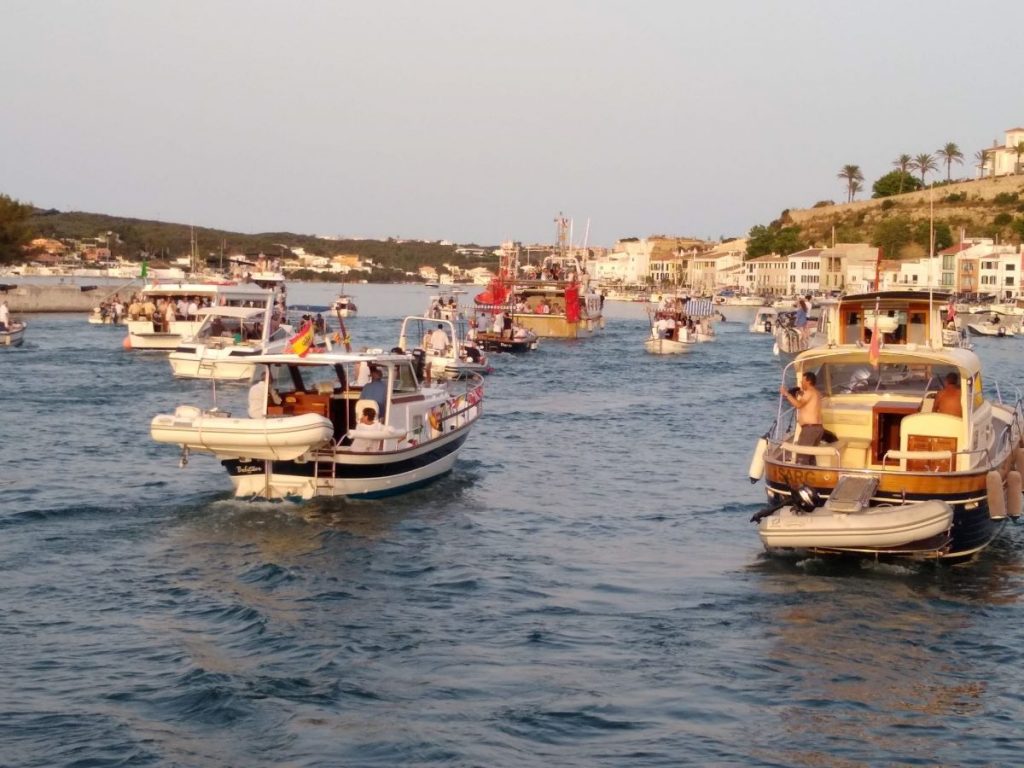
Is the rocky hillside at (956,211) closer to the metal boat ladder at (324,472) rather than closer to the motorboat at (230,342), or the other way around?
the motorboat at (230,342)

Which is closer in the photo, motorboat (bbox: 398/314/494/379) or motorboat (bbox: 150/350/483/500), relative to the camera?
motorboat (bbox: 150/350/483/500)

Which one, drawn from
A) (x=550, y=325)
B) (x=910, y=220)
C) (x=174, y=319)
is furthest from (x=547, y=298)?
(x=910, y=220)

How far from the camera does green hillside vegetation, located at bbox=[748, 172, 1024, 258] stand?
522 feet

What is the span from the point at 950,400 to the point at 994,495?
1496 mm

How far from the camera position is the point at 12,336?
52656 millimetres

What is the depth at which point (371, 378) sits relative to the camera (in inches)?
864

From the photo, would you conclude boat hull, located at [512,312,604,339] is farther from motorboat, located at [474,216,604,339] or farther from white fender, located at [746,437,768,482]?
white fender, located at [746,437,768,482]

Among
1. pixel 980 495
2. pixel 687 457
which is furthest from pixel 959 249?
pixel 980 495

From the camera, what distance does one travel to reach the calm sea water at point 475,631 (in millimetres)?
11570

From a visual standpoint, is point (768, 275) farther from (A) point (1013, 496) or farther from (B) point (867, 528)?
(B) point (867, 528)

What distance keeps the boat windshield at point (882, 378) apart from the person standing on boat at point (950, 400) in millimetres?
375

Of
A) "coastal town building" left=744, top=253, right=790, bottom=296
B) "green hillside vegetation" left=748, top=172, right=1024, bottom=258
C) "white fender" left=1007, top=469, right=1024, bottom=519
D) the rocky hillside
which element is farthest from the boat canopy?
"coastal town building" left=744, top=253, right=790, bottom=296

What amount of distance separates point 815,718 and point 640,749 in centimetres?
189

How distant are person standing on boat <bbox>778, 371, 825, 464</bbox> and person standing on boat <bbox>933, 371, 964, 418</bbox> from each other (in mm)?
1585
